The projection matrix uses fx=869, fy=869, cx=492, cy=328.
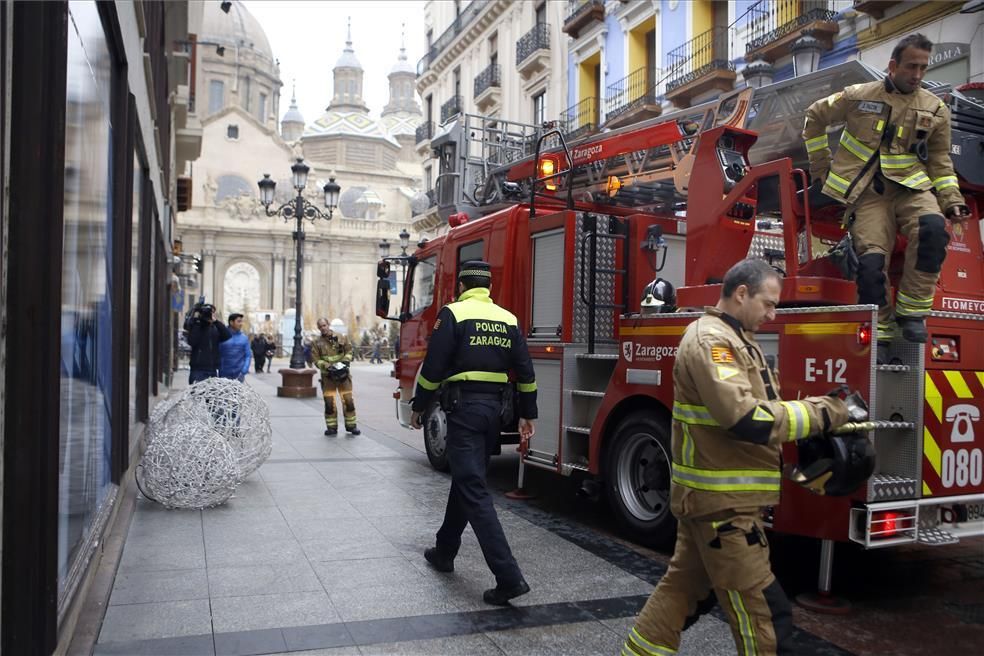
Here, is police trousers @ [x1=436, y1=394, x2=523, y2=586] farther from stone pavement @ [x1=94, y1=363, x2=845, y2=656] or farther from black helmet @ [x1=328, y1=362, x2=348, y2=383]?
black helmet @ [x1=328, y1=362, x2=348, y2=383]

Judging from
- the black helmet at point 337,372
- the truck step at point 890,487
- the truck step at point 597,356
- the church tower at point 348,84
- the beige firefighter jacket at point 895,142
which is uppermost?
the church tower at point 348,84

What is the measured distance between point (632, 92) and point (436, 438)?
14.9m

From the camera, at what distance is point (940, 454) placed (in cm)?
468

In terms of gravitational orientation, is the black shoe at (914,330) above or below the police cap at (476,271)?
below

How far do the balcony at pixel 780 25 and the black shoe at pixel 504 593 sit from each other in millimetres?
13501

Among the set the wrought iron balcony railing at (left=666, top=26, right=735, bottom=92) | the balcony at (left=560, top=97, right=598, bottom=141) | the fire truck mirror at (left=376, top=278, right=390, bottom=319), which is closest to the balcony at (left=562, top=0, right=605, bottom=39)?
the balcony at (left=560, top=97, right=598, bottom=141)

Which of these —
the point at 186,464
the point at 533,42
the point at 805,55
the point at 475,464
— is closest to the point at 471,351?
the point at 475,464

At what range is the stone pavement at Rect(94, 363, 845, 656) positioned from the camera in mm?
4156

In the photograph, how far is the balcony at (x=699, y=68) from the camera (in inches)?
698

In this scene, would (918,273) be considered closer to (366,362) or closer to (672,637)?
(672,637)

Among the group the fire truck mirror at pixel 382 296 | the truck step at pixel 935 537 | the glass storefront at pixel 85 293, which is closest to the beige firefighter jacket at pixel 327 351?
the fire truck mirror at pixel 382 296

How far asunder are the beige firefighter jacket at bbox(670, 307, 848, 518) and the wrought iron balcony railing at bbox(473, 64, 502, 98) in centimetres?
2896

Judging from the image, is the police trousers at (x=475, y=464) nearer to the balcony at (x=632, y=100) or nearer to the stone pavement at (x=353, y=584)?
the stone pavement at (x=353, y=584)

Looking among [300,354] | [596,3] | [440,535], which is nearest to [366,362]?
[300,354]
